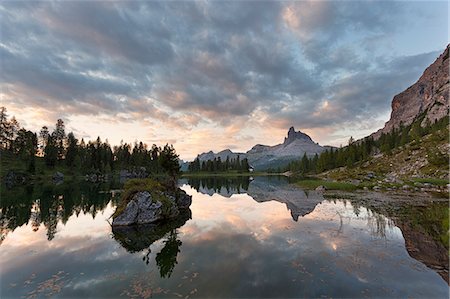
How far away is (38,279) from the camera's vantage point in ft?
55.0

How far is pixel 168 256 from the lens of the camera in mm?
20828

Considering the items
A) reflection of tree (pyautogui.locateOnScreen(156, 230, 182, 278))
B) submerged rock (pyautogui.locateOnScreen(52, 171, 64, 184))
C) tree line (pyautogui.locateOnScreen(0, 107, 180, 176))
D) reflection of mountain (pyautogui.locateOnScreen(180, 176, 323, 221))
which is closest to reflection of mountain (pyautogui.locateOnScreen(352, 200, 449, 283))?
reflection of mountain (pyautogui.locateOnScreen(180, 176, 323, 221))

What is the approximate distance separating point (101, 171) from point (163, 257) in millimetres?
158429

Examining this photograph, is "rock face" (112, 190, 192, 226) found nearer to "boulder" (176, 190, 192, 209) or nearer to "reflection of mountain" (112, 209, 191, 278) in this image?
"reflection of mountain" (112, 209, 191, 278)

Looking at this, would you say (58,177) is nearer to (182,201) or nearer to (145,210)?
(182,201)

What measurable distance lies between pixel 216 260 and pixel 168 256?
4272 millimetres

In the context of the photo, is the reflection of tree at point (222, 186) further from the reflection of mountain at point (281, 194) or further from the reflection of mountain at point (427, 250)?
the reflection of mountain at point (427, 250)

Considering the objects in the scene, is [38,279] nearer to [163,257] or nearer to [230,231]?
[163,257]

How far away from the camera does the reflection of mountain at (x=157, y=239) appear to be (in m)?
19.4

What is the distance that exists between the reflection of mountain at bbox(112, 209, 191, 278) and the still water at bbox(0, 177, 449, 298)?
0.11 meters

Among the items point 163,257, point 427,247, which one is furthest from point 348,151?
point 163,257

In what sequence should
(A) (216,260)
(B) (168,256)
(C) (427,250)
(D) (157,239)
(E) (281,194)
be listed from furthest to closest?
(E) (281,194) → (D) (157,239) → (B) (168,256) → (C) (427,250) → (A) (216,260)

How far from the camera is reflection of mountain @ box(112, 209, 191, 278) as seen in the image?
1938 centimetres

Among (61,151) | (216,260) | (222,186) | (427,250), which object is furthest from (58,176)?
(427,250)
